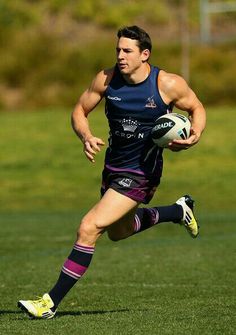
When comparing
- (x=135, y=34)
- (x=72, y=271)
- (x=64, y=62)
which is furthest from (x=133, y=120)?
(x=64, y=62)

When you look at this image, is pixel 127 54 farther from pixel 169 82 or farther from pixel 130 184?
pixel 130 184

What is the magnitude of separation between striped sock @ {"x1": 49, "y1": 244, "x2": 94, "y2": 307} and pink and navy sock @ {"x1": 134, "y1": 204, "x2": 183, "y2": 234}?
1205 mm

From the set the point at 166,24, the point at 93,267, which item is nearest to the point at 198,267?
the point at 93,267

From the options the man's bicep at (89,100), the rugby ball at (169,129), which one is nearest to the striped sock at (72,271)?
the rugby ball at (169,129)

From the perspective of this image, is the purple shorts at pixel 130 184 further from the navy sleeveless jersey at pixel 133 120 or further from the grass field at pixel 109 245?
the grass field at pixel 109 245

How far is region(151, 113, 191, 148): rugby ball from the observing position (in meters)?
8.58

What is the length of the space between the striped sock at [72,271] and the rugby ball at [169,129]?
966mm

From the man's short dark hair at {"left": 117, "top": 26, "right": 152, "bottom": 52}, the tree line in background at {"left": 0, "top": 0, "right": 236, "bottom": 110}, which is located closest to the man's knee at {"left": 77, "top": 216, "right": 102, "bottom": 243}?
the man's short dark hair at {"left": 117, "top": 26, "right": 152, "bottom": 52}

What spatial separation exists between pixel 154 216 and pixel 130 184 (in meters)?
1.46

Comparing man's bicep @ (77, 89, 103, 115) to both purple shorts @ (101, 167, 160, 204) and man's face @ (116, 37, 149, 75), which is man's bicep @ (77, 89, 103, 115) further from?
purple shorts @ (101, 167, 160, 204)

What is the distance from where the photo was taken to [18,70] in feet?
125

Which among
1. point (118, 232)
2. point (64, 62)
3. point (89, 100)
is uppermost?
point (89, 100)

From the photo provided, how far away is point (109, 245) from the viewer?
50.6 ft

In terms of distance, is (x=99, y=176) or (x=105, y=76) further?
(x=99, y=176)
